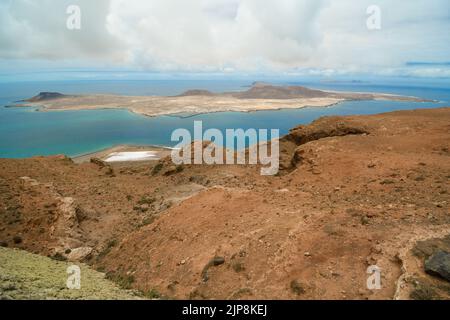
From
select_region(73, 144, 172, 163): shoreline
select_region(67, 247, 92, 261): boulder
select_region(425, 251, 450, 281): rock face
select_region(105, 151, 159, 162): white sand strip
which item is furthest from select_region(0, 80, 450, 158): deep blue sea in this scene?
select_region(425, 251, 450, 281): rock face

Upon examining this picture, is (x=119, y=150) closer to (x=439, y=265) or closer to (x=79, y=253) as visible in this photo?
(x=79, y=253)

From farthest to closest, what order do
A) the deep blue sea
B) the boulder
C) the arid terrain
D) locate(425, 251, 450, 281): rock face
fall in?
the deep blue sea < the boulder < the arid terrain < locate(425, 251, 450, 281): rock face

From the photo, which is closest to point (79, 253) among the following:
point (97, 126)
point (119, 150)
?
point (119, 150)

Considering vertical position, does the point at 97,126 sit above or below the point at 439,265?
above

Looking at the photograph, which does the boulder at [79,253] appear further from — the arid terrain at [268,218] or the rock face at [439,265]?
the rock face at [439,265]

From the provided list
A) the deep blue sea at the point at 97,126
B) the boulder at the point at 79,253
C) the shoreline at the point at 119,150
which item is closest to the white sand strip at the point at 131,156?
the shoreline at the point at 119,150

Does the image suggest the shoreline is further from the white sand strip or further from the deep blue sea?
the deep blue sea
